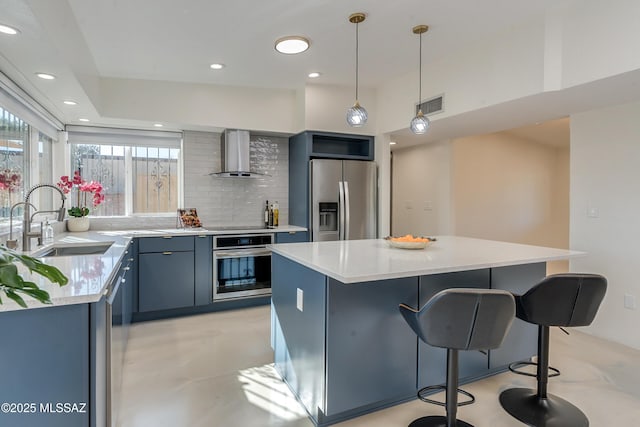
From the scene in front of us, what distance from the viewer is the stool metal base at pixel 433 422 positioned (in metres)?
1.97

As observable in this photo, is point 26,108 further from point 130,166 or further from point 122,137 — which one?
point 130,166

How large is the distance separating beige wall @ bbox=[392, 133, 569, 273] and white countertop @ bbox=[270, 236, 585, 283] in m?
2.35

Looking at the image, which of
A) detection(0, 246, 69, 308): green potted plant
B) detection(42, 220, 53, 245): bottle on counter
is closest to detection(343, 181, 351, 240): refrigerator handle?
detection(42, 220, 53, 245): bottle on counter

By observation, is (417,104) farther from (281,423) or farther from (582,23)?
(281,423)

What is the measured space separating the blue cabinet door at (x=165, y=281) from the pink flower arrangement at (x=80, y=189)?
82 centimetres

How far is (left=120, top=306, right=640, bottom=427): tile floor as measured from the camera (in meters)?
2.09

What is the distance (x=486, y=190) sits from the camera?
19.6 feet

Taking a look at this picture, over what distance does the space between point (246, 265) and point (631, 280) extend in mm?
3747

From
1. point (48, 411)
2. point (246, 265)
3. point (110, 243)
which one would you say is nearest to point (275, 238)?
point (246, 265)

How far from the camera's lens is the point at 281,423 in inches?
81.0

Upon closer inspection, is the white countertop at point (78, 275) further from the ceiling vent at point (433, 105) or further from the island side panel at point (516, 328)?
the ceiling vent at point (433, 105)

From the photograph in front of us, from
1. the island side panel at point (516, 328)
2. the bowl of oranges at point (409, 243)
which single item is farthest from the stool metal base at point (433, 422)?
the bowl of oranges at point (409, 243)

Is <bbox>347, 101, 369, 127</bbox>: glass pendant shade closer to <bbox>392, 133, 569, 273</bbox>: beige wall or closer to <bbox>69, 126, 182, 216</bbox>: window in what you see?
<bbox>69, 126, 182, 216</bbox>: window

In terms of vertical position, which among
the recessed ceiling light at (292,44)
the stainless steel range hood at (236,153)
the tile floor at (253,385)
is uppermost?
the recessed ceiling light at (292,44)
